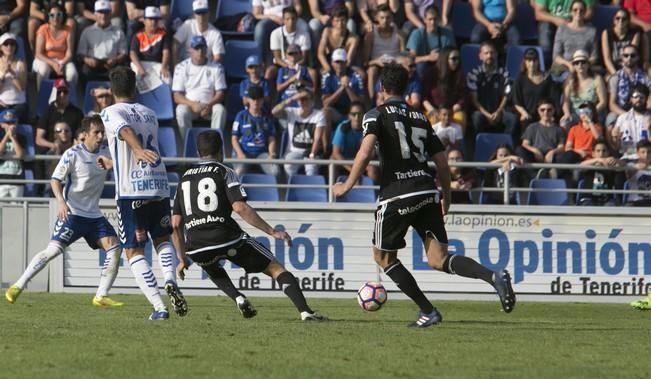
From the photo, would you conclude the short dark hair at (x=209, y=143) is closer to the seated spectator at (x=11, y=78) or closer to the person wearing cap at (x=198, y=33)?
the seated spectator at (x=11, y=78)

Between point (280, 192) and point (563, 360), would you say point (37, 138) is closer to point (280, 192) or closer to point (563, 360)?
point (280, 192)

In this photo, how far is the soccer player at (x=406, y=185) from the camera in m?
11.0

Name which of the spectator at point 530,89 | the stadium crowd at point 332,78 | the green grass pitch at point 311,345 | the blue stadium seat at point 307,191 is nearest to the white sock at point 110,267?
the green grass pitch at point 311,345

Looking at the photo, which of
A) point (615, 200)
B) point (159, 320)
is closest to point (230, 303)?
point (159, 320)

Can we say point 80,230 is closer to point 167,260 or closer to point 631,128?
point 167,260

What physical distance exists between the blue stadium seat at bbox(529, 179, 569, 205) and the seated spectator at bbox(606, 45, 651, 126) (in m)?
1.87

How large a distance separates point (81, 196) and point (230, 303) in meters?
2.36

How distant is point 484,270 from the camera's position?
10844mm

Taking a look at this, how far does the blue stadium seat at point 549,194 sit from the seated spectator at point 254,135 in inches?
154

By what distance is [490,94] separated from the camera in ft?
66.7

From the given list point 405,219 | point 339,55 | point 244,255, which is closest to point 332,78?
point 339,55

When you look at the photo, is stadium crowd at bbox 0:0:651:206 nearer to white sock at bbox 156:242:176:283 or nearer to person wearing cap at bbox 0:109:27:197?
person wearing cap at bbox 0:109:27:197

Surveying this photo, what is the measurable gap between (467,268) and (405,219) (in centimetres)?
68

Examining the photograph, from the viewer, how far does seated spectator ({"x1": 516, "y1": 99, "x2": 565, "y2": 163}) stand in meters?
19.2
